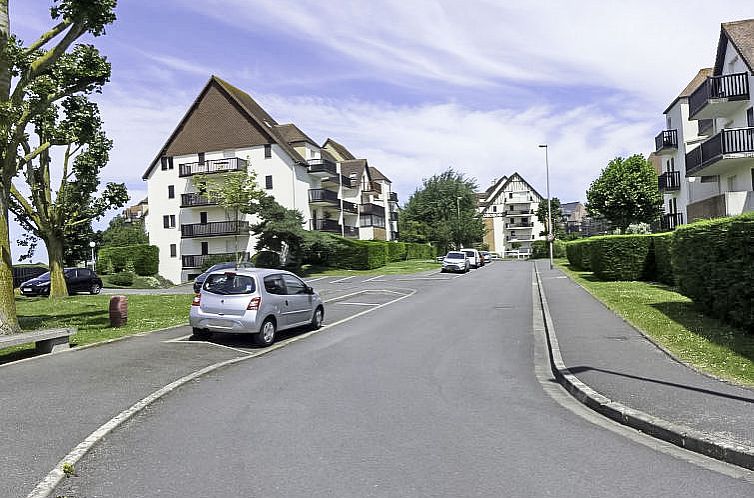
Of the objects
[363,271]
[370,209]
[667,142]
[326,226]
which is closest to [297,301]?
[363,271]

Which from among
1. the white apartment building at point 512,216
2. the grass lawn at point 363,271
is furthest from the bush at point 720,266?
the white apartment building at point 512,216

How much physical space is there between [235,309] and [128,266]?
1806 inches

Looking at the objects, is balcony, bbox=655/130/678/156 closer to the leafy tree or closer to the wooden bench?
the wooden bench

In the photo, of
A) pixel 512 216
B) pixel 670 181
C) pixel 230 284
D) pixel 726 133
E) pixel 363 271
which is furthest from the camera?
pixel 512 216

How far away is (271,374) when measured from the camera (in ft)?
34.3

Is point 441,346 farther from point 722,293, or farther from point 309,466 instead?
point 309,466

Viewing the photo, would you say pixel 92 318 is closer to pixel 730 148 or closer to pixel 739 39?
pixel 730 148

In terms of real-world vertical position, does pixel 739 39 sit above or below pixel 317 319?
above

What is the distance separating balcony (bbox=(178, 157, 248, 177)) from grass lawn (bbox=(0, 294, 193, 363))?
30.2 m

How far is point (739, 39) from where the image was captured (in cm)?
3394

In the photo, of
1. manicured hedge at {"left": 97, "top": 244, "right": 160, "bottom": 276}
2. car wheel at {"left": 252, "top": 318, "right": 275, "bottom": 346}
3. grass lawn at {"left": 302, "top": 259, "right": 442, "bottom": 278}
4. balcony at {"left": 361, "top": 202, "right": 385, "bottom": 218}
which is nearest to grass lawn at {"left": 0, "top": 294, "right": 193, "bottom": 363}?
car wheel at {"left": 252, "top": 318, "right": 275, "bottom": 346}

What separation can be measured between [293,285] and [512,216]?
4222 inches

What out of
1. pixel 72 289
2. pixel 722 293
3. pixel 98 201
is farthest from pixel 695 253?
pixel 72 289

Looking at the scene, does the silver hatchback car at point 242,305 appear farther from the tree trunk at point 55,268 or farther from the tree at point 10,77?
the tree trunk at point 55,268
